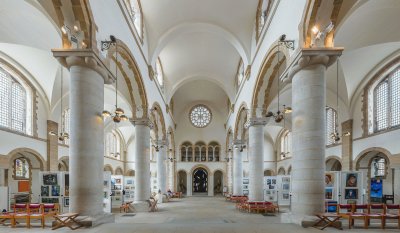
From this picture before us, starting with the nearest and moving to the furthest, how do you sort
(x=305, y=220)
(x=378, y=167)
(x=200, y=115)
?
(x=305, y=220) → (x=378, y=167) → (x=200, y=115)

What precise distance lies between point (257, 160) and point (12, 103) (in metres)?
14.8

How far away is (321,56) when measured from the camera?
29.9 feet

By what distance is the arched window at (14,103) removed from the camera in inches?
714

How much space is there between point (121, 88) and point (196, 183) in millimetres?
26689

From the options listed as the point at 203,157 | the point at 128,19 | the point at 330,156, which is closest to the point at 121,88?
the point at 128,19

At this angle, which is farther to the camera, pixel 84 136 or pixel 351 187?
pixel 351 187

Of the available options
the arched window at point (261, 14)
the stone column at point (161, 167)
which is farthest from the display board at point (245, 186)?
the arched window at point (261, 14)

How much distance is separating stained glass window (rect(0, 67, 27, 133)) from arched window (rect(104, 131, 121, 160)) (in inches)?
626

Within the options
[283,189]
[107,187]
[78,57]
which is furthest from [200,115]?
[78,57]

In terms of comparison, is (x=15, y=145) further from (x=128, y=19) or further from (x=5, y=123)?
(x=128, y=19)

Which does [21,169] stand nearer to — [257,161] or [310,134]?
[257,161]

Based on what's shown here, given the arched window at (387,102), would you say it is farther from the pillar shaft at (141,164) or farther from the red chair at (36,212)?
the red chair at (36,212)

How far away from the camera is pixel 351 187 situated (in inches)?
602

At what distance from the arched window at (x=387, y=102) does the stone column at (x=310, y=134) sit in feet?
37.4
